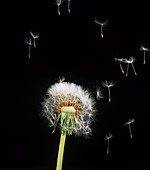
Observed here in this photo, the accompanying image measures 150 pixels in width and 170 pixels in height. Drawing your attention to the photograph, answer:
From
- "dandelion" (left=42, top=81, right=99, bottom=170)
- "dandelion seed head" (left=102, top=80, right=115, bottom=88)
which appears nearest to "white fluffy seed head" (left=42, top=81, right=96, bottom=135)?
"dandelion" (left=42, top=81, right=99, bottom=170)

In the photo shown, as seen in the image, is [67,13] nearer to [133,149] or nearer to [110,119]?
[110,119]

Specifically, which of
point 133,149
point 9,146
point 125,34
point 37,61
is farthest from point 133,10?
point 9,146

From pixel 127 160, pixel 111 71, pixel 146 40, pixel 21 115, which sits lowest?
pixel 127 160

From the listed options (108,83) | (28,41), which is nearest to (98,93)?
(108,83)

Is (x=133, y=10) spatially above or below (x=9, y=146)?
above

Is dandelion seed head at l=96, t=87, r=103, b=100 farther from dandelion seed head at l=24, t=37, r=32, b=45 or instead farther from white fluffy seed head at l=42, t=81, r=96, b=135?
dandelion seed head at l=24, t=37, r=32, b=45

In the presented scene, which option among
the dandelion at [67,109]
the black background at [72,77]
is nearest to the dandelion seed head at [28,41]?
the black background at [72,77]

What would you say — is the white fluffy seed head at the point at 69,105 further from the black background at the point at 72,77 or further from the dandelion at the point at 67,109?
the black background at the point at 72,77
